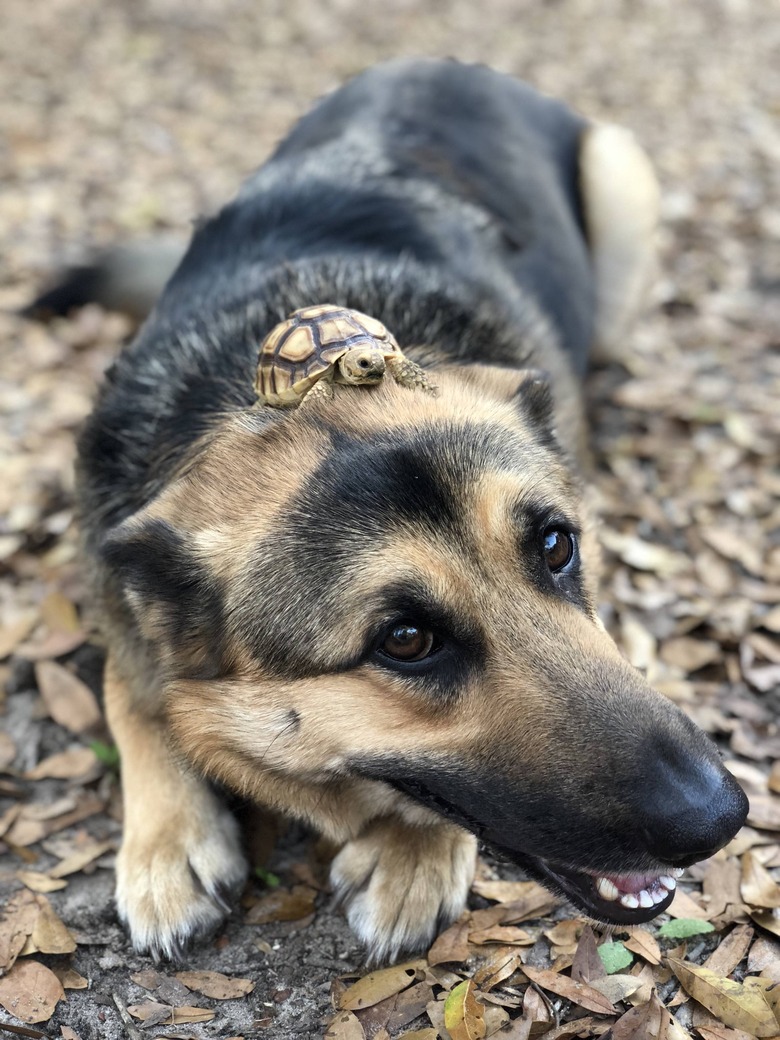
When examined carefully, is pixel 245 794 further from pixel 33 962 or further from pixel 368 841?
pixel 33 962

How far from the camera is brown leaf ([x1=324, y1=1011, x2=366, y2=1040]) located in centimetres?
302

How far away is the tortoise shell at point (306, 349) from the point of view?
10.2 ft

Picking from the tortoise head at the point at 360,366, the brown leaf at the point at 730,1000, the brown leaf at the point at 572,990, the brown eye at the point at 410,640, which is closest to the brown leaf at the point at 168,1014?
the brown leaf at the point at 572,990

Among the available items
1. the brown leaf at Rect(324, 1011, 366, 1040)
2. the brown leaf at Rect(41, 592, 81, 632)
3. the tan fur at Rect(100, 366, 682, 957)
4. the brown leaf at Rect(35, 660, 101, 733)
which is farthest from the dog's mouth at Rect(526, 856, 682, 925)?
the brown leaf at Rect(41, 592, 81, 632)

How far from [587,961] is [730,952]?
474 mm

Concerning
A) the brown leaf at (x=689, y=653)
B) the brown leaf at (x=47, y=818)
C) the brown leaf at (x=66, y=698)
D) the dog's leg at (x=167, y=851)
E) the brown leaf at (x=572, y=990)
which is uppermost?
the brown leaf at (x=689, y=653)

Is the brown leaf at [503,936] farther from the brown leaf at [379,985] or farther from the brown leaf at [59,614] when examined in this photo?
the brown leaf at [59,614]

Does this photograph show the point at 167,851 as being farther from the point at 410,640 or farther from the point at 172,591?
the point at 410,640

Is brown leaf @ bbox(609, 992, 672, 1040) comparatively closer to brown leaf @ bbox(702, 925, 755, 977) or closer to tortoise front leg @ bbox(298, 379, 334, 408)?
brown leaf @ bbox(702, 925, 755, 977)

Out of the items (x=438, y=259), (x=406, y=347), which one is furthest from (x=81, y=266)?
(x=406, y=347)

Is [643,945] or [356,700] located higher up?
Answer: [356,700]

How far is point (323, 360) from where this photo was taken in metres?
3.09

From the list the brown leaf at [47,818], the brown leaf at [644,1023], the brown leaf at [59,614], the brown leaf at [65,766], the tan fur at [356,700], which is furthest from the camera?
the brown leaf at [59,614]

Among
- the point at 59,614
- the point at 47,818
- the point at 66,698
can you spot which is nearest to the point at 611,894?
the point at 47,818
